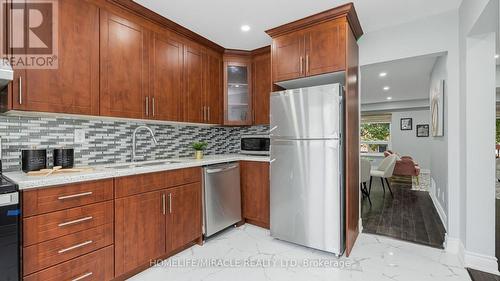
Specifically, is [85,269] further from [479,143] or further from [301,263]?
[479,143]

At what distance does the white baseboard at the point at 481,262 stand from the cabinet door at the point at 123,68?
325cm

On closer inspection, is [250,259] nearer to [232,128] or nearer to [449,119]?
[232,128]

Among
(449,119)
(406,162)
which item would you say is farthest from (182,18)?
(406,162)

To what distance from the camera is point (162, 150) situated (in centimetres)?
286

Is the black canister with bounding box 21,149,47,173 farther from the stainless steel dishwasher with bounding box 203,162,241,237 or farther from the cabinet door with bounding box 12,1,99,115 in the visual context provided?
the stainless steel dishwasher with bounding box 203,162,241,237

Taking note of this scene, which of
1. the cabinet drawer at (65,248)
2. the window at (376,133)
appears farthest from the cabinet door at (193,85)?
the window at (376,133)

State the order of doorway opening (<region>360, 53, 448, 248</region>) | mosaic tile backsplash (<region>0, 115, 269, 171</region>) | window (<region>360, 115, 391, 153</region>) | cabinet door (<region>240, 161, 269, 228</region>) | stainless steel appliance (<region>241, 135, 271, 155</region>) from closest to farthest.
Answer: mosaic tile backsplash (<region>0, 115, 269, 171</region>) < cabinet door (<region>240, 161, 269, 228</region>) < doorway opening (<region>360, 53, 448, 248</region>) < stainless steel appliance (<region>241, 135, 271, 155</region>) < window (<region>360, 115, 391, 153</region>)

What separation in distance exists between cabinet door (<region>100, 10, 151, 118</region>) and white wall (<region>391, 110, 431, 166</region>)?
907 cm

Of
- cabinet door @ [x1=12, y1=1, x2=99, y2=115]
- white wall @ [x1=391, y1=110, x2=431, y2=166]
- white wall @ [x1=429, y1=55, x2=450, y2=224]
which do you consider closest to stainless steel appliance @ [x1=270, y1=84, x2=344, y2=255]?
white wall @ [x1=429, y1=55, x2=450, y2=224]

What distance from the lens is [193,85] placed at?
2836 millimetres

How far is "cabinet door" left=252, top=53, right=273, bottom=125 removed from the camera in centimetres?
321

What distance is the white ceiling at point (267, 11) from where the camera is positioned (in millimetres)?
2156

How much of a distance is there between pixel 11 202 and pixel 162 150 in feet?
5.35

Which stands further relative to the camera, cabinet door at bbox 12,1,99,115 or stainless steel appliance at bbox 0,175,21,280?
cabinet door at bbox 12,1,99,115
